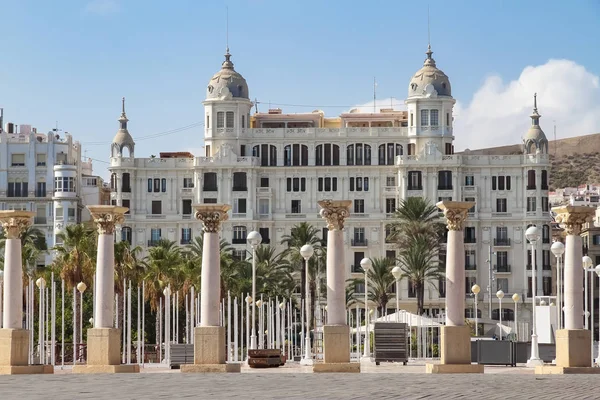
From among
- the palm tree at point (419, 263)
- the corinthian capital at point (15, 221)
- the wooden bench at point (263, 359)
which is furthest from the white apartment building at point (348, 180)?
the corinthian capital at point (15, 221)

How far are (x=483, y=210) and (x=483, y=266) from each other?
206 inches

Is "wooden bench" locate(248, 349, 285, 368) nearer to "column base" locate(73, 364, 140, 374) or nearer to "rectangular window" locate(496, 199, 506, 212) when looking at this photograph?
"column base" locate(73, 364, 140, 374)

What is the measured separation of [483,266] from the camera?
482ft

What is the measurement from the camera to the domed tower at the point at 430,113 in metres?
147

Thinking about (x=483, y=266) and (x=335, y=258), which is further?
(x=483, y=266)

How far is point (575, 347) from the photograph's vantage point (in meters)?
50.3

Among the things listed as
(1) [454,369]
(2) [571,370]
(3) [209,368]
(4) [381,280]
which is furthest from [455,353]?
(4) [381,280]

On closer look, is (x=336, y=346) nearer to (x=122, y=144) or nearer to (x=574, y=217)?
→ (x=574, y=217)

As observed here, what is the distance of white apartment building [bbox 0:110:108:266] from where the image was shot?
150m

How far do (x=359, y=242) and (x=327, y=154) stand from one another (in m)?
8.52

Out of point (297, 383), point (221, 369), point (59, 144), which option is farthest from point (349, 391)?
point (59, 144)

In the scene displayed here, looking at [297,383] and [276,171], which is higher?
[276,171]

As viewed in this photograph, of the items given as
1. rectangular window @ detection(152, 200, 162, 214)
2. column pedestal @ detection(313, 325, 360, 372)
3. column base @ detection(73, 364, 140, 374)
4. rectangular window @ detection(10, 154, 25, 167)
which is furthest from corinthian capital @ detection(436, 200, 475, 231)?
rectangular window @ detection(10, 154, 25, 167)

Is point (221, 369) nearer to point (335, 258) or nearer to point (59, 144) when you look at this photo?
point (335, 258)
